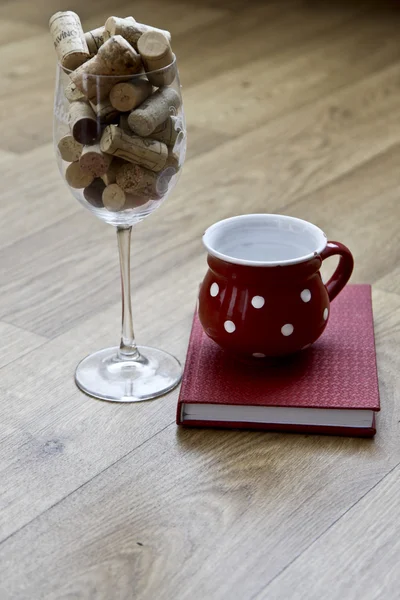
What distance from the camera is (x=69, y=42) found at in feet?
2.51

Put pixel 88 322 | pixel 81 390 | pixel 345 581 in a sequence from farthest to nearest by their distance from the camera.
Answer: pixel 88 322, pixel 81 390, pixel 345 581

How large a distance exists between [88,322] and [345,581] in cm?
44

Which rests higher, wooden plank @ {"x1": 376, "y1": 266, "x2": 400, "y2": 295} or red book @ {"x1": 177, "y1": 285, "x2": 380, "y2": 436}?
red book @ {"x1": 177, "y1": 285, "x2": 380, "y2": 436}

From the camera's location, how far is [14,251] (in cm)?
117

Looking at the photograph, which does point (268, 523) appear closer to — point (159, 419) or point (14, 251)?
point (159, 419)

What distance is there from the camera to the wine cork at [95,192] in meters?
0.77

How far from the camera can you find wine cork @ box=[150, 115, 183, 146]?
758 millimetres

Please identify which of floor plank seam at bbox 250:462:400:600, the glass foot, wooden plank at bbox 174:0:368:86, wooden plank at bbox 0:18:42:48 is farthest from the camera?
wooden plank at bbox 0:18:42:48

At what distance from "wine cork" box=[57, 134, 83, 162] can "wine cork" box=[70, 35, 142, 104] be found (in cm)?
4

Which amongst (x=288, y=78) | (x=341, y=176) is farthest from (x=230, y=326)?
(x=288, y=78)

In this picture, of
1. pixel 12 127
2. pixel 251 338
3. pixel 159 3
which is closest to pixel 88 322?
pixel 251 338

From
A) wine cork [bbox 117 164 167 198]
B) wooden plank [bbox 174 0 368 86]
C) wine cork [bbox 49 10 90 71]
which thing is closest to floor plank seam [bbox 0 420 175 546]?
wine cork [bbox 117 164 167 198]

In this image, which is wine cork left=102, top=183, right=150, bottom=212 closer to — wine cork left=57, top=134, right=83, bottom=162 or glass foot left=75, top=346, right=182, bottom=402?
wine cork left=57, top=134, right=83, bottom=162

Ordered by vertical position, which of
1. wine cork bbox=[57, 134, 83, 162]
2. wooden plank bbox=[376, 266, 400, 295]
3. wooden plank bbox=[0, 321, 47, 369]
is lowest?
wooden plank bbox=[376, 266, 400, 295]
